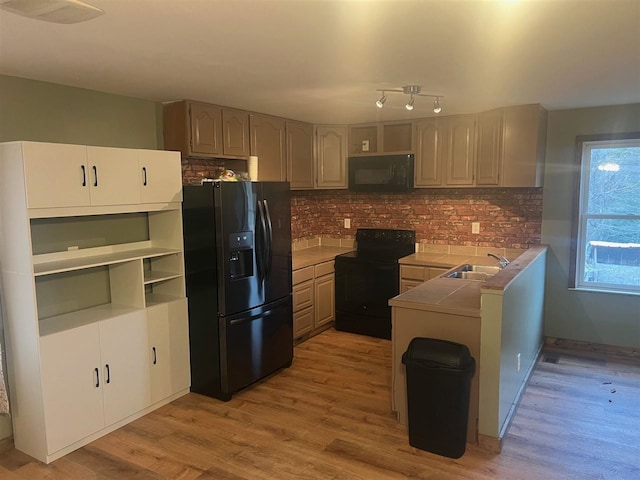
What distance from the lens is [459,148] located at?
4691 mm

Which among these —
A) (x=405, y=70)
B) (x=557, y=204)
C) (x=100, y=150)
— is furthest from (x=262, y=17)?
(x=557, y=204)

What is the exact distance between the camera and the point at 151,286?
383 centimetres

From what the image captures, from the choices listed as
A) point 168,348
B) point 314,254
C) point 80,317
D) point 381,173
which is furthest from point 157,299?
point 381,173

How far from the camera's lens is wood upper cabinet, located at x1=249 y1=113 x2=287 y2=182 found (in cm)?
445

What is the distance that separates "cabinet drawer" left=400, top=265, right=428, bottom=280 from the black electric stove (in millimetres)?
70

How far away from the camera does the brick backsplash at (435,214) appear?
15.7 ft

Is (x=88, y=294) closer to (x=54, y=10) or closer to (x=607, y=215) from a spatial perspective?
(x=54, y=10)

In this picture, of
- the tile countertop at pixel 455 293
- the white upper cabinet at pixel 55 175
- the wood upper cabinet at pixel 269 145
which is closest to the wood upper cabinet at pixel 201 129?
the wood upper cabinet at pixel 269 145

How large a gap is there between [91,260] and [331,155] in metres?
2.95

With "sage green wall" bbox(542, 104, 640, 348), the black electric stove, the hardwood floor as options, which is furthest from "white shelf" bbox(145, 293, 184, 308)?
"sage green wall" bbox(542, 104, 640, 348)

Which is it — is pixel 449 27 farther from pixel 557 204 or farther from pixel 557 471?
pixel 557 204

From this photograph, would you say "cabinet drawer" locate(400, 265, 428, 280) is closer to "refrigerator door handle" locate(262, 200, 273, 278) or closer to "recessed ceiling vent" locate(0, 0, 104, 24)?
"refrigerator door handle" locate(262, 200, 273, 278)

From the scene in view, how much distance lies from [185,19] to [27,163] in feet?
4.38

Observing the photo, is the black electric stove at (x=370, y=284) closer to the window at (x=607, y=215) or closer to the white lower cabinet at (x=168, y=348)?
the window at (x=607, y=215)
